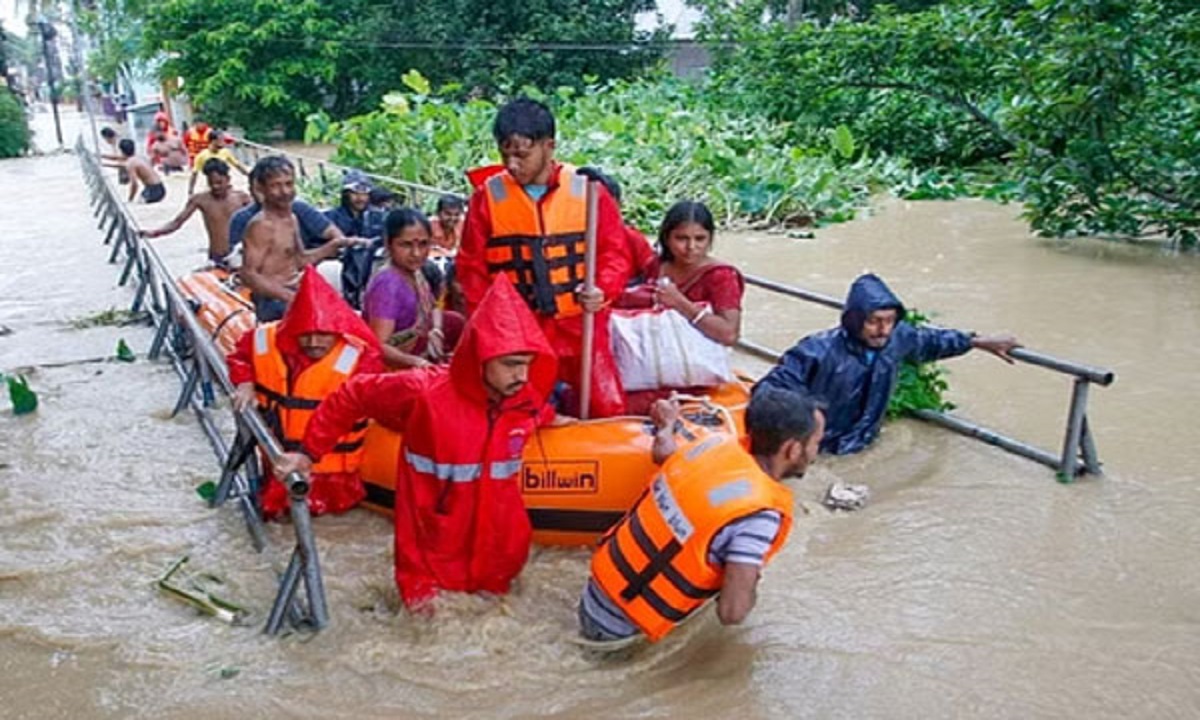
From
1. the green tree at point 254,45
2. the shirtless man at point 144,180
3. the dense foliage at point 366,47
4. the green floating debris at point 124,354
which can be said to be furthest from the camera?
the green tree at point 254,45

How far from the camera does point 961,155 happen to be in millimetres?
16672

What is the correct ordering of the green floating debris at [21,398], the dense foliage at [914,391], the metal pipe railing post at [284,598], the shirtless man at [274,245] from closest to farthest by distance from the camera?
the metal pipe railing post at [284,598]
the dense foliage at [914,391]
the shirtless man at [274,245]
the green floating debris at [21,398]

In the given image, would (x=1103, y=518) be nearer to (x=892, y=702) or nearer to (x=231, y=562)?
(x=892, y=702)

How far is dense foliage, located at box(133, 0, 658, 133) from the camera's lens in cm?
2244

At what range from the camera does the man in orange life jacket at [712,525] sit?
269 centimetres

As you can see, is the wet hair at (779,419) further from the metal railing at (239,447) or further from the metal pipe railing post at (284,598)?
the metal pipe railing post at (284,598)

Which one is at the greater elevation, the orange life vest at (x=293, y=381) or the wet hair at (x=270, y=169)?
the wet hair at (x=270, y=169)

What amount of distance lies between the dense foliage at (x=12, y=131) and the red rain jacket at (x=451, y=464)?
29.9 meters

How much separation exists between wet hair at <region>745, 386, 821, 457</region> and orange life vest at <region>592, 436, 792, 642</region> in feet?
0.24

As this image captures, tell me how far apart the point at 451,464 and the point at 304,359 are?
1037 millimetres

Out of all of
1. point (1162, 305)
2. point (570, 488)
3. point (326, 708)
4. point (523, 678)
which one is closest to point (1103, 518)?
point (570, 488)

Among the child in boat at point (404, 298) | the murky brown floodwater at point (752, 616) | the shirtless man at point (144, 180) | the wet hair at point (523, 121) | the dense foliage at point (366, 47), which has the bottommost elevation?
the murky brown floodwater at point (752, 616)

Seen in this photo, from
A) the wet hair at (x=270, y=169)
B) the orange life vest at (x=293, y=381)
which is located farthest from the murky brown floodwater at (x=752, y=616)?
the wet hair at (x=270, y=169)

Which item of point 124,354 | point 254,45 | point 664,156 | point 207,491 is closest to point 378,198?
point 124,354
